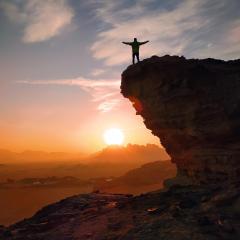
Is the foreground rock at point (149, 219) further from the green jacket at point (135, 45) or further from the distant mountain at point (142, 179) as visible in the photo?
the distant mountain at point (142, 179)

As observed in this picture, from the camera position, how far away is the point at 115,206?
25.9 m

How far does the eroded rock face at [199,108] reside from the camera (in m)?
24.7

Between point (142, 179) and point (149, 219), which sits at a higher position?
point (142, 179)

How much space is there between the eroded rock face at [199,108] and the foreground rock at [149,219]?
7.20 feet

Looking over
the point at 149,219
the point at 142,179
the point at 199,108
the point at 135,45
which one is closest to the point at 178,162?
the point at 199,108

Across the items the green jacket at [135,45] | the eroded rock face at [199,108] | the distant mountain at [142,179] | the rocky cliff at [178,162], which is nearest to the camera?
the rocky cliff at [178,162]

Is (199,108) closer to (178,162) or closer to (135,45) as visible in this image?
(178,162)

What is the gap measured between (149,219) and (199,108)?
28.6 ft

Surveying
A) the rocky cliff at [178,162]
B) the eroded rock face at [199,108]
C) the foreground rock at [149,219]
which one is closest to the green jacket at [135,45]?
the rocky cliff at [178,162]

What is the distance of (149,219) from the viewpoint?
67.1ft

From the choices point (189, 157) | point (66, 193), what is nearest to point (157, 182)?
point (66, 193)

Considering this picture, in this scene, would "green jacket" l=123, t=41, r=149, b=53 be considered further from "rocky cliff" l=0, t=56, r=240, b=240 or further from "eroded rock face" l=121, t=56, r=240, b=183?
"eroded rock face" l=121, t=56, r=240, b=183

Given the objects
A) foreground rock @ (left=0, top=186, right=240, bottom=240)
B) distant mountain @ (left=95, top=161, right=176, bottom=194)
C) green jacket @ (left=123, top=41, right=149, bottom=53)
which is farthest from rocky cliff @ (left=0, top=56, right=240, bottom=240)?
distant mountain @ (left=95, top=161, right=176, bottom=194)

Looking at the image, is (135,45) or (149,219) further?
(135,45)
